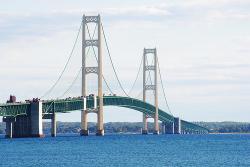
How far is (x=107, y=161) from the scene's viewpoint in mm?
76750

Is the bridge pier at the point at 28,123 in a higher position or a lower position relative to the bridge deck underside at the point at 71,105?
lower

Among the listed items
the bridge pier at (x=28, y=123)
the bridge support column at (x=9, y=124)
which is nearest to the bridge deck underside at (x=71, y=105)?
the bridge pier at (x=28, y=123)

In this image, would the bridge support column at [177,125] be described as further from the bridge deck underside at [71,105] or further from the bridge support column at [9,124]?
the bridge support column at [9,124]

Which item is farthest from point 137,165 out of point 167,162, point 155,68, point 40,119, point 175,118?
point 175,118

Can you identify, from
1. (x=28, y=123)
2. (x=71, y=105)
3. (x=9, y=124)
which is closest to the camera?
(x=28, y=123)

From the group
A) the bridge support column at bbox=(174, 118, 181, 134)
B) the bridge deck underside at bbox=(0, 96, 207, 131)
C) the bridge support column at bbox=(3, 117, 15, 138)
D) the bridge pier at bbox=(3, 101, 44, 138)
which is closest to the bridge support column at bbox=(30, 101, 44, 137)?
the bridge pier at bbox=(3, 101, 44, 138)

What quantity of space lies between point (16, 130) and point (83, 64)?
40.5 ft

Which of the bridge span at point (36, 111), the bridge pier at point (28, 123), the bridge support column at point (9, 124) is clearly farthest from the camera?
the bridge support column at point (9, 124)

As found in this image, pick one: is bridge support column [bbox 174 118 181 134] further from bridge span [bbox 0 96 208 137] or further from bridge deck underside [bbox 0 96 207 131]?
bridge span [bbox 0 96 208 137]

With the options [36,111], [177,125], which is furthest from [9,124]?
[177,125]

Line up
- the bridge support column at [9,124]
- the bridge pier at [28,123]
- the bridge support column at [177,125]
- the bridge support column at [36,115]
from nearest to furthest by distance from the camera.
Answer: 1. the bridge support column at [36,115]
2. the bridge pier at [28,123]
3. the bridge support column at [9,124]
4. the bridge support column at [177,125]

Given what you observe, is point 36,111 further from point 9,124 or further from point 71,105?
point 71,105

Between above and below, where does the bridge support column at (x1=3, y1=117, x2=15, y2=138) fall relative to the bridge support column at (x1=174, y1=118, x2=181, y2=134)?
below

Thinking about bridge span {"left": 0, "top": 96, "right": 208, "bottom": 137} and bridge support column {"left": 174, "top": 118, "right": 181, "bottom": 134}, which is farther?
bridge support column {"left": 174, "top": 118, "right": 181, "bottom": 134}
